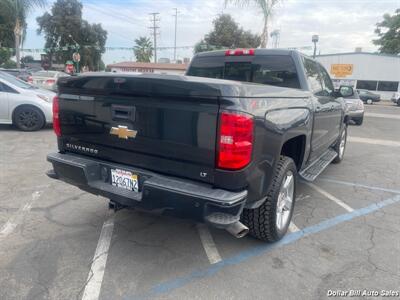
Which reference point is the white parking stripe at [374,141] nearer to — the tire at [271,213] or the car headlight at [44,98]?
the tire at [271,213]

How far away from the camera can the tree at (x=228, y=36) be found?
37750mm

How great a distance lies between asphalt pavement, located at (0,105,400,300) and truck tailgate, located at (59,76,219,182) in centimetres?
91

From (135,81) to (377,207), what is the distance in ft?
12.1

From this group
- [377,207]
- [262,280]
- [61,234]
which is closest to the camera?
[262,280]

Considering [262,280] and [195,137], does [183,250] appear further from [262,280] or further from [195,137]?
[195,137]

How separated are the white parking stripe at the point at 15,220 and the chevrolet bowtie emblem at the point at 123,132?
170cm

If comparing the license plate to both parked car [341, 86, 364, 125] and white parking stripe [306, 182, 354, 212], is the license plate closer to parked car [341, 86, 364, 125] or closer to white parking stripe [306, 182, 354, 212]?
white parking stripe [306, 182, 354, 212]

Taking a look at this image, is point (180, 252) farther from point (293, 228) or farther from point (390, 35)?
point (390, 35)

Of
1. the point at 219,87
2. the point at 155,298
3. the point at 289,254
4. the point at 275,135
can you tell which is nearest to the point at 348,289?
the point at 289,254

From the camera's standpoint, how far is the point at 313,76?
4.50m

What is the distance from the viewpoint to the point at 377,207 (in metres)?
4.48

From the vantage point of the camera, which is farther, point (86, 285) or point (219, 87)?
point (86, 285)

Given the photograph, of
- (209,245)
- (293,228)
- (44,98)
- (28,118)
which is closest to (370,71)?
(44,98)

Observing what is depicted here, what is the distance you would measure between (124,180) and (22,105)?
694 cm
